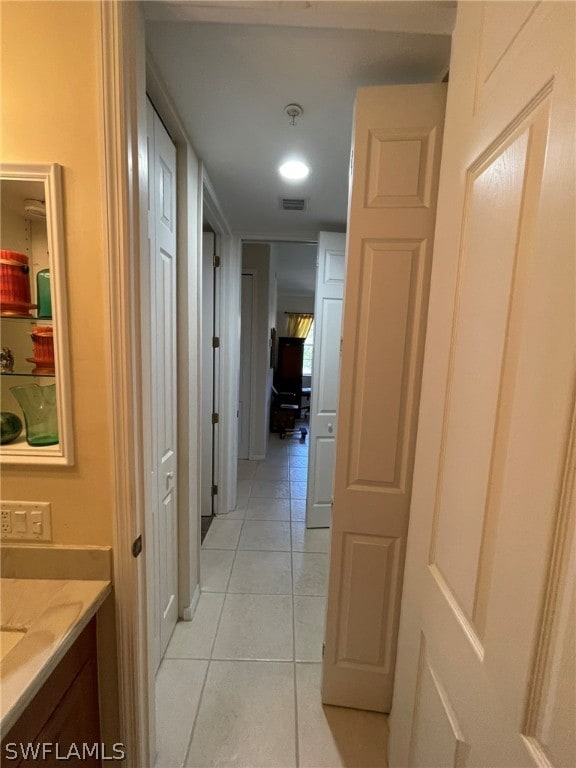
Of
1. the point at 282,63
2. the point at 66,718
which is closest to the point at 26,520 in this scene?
the point at 66,718

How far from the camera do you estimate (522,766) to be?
1.59ft

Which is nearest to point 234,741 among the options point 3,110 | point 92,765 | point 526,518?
point 92,765

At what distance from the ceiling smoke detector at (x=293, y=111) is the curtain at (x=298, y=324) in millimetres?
6422

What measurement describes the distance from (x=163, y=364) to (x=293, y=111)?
3.77ft

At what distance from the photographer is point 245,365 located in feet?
13.3

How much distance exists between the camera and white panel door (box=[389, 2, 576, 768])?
450 mm

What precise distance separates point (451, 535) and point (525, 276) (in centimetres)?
55

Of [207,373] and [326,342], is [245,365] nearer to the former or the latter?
[207,373]

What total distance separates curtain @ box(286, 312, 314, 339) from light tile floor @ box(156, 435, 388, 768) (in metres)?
5.84

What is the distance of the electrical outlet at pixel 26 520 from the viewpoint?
92cm

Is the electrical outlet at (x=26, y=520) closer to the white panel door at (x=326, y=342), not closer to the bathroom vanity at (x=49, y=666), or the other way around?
the bathroom vanity at (x=49, y=666)

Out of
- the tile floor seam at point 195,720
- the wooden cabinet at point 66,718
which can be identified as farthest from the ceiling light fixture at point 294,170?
the tile floor seam at point 195,720

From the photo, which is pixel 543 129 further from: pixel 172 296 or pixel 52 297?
pixel 172 296

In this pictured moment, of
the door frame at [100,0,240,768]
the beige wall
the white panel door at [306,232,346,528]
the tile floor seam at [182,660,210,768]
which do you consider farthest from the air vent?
the tile floor seam at [182,660,210,768]
